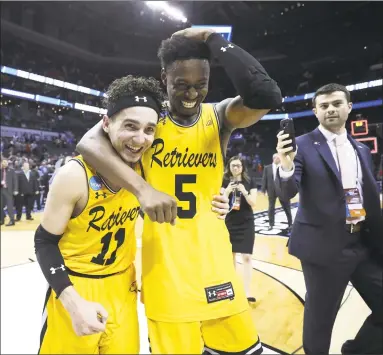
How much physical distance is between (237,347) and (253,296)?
0.71m

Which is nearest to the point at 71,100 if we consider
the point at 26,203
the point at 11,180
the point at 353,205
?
the point at 353,205

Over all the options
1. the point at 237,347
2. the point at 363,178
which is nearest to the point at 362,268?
the point at 363,178

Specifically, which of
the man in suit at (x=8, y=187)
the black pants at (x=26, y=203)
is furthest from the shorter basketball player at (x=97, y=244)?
the man in suit at (x=8, y=187)

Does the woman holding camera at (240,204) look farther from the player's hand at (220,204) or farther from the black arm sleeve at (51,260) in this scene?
the black arm sleeve at (51,260)

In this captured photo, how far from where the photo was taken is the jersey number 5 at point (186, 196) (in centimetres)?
72

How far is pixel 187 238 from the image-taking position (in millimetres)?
726

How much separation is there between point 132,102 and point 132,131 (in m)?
0.06

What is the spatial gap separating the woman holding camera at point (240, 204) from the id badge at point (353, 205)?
298 millimetres

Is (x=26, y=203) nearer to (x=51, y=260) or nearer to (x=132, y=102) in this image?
(x=51, y=260)

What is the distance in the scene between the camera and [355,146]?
2.62 feet

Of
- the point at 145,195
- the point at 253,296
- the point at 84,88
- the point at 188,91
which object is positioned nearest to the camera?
the point at 145,195

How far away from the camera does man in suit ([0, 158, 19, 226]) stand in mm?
2574

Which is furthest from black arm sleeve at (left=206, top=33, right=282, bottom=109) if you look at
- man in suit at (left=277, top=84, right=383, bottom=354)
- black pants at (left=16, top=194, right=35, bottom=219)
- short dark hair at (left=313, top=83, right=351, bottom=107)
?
black pants at (left=16, top=194, right=35, bottom=219)

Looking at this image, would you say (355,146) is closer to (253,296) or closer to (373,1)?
(373,1)
